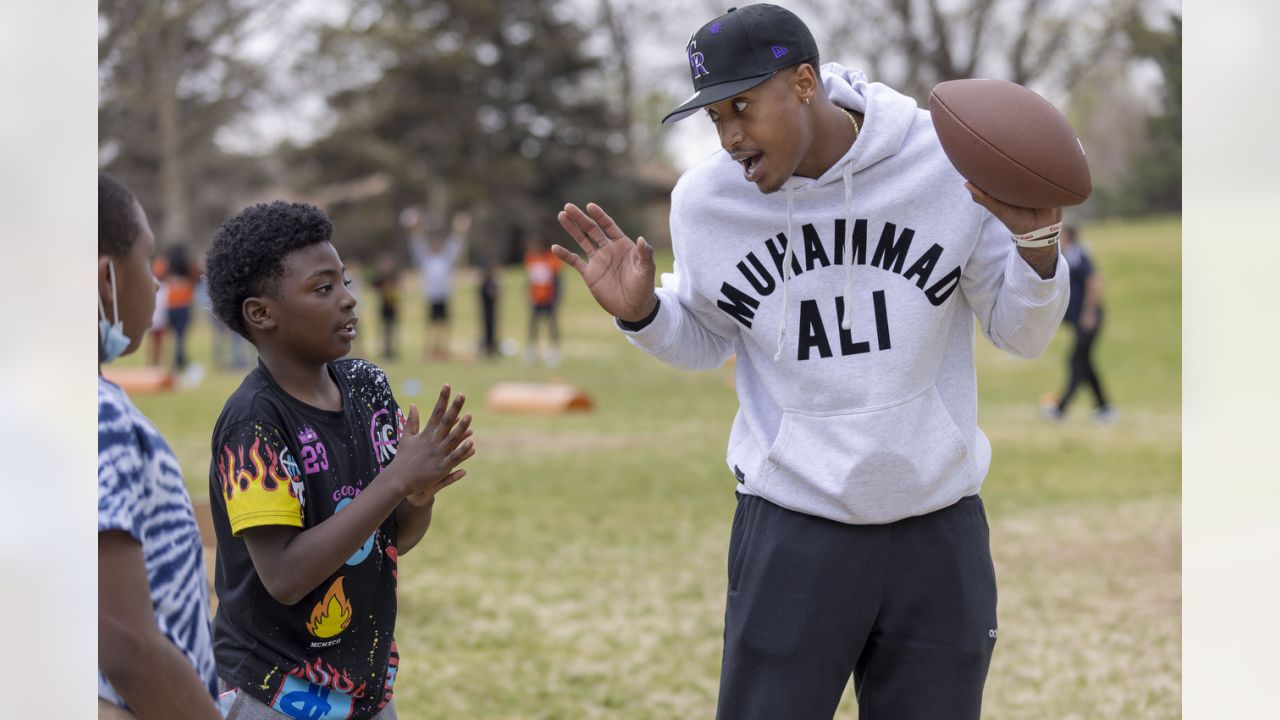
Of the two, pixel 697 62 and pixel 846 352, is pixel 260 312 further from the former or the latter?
pixel 846 352

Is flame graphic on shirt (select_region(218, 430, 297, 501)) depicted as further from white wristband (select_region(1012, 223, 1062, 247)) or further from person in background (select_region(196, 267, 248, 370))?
person in background (select_region(196, 267, 248, 370))

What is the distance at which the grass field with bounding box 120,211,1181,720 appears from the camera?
5.02 meters

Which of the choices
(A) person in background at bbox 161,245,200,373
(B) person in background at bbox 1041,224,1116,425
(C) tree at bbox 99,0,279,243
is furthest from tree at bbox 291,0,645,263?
(B) person in background at bbox 1041,224,1116,425

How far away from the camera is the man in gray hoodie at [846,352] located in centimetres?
243

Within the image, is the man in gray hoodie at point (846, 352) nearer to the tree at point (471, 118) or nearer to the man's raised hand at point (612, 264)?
the man's raised hand at point (612, 264)

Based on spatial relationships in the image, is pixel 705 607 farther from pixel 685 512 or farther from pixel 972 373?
pixel 972 373

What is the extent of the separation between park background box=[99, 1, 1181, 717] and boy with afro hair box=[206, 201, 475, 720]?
191 cm

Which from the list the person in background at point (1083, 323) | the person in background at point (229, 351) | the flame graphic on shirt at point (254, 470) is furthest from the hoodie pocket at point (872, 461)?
the person in background at point (229, 351)

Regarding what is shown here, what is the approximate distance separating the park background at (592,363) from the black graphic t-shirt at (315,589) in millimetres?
2025

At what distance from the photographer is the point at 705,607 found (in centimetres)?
617

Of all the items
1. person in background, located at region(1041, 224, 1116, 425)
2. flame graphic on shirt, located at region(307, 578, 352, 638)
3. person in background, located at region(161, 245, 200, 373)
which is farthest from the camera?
person in background, located at region(161, 245, 200, 373)

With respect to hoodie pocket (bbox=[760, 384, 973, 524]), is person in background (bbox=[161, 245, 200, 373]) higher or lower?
lower

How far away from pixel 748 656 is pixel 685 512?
5.89 metres
